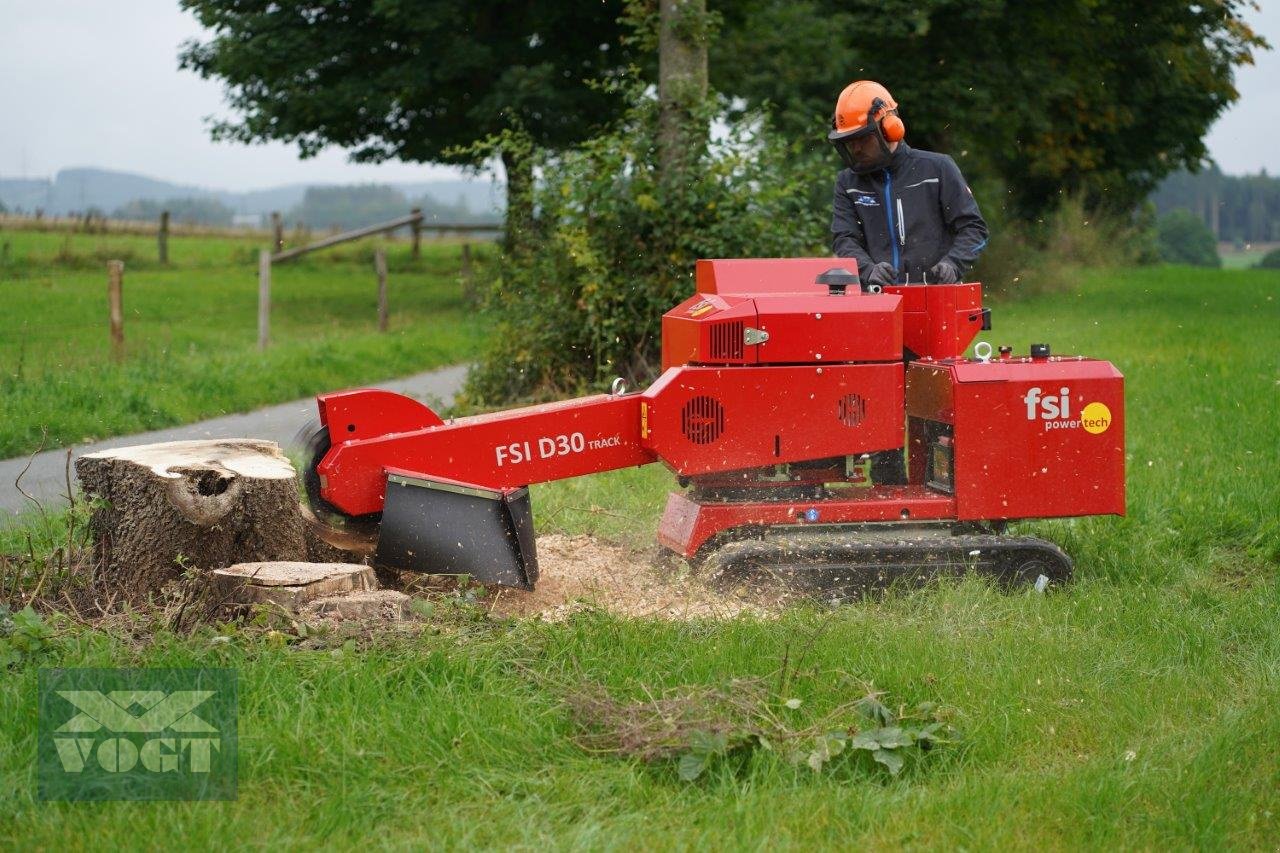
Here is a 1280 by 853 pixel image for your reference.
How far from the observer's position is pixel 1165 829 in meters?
3.77

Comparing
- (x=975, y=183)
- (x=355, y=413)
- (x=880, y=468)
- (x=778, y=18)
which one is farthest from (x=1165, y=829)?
(x=975, y=183)

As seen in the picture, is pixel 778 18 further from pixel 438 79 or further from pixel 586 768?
pixel 586 768

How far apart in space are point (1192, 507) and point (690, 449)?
10.2 ft

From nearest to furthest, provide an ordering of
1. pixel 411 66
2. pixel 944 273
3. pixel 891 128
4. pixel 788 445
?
pixel 788 445
pixel 944 273
pixel 891 128
pixel 411 66

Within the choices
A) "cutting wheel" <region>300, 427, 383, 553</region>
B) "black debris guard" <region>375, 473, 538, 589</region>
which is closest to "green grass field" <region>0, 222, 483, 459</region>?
"cutting wheel" <region>300, 427, 383, 553</region>

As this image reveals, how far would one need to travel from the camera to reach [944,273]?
6.58m

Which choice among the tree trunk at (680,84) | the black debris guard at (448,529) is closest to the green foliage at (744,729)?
the black debris guard at (448,529)

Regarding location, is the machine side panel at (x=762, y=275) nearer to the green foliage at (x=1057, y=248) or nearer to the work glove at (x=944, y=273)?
the work glove at (x=944, y=273)

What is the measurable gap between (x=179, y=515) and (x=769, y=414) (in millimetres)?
2430

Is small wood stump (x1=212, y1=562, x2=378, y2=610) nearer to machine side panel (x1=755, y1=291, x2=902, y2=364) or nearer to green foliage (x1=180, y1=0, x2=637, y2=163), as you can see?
machine side panel (x1=755, y1=291, x2=902, y2=364)

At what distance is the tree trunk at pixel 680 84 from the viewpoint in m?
11.9

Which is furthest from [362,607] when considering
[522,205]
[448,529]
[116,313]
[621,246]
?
[116,313]

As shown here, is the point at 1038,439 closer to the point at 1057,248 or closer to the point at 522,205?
the point at 522,205

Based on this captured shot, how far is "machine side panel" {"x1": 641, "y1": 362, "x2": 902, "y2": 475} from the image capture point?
592 centimetres
